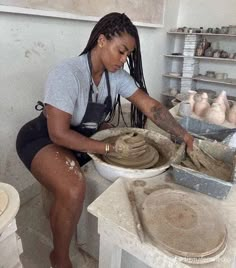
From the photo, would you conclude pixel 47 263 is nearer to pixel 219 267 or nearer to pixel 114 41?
pixel 219 267

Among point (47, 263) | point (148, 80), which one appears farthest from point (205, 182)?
point (148, 80)

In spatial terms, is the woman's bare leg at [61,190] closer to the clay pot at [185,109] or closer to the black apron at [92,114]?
the black apron at [92,114]

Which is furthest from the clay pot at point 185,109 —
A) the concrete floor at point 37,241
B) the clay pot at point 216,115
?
the concrete floor at point 37,241

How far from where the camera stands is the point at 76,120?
112 centimetres

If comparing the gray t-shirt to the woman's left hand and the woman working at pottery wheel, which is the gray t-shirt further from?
the woman's left hand

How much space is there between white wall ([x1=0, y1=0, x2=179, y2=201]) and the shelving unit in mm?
1664

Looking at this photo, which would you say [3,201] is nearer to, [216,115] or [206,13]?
[216,115]

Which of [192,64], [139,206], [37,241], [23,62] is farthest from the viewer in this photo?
[192,64]

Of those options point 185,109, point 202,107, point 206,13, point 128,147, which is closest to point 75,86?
point 128,147

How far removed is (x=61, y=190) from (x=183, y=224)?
1.50 feet

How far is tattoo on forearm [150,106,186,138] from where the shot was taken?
3.83 feet

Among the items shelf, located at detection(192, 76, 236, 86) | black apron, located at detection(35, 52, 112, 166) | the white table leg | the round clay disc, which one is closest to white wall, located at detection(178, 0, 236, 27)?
shelf, located at detection(192, 76, 236, 86)

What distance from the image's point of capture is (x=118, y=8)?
6.79ft

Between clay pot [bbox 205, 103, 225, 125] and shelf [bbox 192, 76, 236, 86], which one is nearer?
clay pot [bbox 205, 103, 225, 125]
